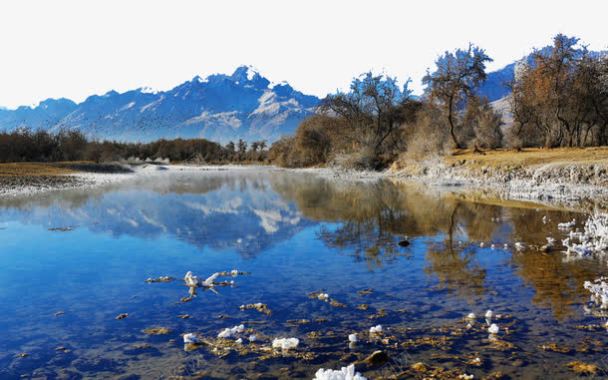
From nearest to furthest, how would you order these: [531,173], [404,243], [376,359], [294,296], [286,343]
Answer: [376,359]
[286,343]
[294,296]
[404,243]
[531,173]

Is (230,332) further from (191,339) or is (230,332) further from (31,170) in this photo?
(31,170)

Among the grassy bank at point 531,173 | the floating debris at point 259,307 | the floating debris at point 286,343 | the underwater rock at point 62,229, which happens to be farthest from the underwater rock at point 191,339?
the grassy bank at point 531,173

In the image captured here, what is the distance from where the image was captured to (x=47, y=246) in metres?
14.7

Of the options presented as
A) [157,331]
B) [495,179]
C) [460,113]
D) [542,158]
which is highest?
[460,113]

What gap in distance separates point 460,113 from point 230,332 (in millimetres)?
68296

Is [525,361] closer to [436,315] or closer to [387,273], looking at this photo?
[436,315]

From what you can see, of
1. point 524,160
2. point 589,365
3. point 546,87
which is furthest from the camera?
point 546,87

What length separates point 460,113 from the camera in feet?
230

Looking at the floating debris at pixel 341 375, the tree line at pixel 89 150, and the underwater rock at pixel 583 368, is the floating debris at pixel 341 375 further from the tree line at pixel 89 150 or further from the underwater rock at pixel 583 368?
the tree line at pixel 89 150

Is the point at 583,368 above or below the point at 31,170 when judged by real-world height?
below

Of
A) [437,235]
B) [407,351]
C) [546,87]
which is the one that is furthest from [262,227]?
[546,87]

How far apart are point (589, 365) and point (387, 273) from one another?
5.19 metres

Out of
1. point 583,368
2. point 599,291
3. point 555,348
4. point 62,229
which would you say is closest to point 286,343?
point 555,348

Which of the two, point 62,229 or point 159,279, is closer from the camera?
point 159,279
